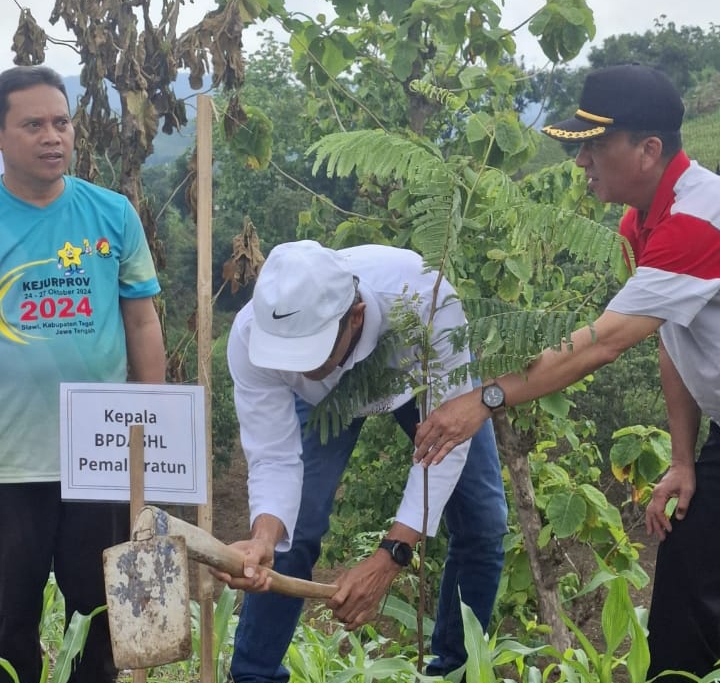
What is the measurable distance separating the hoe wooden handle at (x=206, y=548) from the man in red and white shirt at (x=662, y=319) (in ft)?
1.33

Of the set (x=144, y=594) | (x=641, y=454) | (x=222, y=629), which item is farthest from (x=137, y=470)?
(x=641, y=454)

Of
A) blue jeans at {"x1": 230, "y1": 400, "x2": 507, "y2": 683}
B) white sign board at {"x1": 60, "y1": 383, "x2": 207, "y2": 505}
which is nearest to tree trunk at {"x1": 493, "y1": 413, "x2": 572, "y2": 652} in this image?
blue jeans at {"x1": 230, "y1": 400, "x2": 507, "y2": 683}

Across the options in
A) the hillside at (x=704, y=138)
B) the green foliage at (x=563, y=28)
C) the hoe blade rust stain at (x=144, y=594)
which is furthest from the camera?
the hillside at (x=704, y=138)

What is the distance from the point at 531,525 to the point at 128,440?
1947 mm

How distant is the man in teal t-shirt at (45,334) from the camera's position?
2879 millimetres

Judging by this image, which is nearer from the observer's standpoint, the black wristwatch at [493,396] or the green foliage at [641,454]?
the black wristwatch at [493,396]

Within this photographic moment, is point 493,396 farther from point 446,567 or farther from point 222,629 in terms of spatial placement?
point 222,629

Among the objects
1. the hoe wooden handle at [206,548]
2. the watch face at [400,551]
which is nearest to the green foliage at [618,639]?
the watch face at [400,551]

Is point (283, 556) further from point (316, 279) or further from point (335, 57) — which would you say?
point (335, 57)

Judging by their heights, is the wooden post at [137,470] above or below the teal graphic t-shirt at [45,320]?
below

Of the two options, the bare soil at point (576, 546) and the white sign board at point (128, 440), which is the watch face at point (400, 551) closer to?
the white sign board at point (128, 440)

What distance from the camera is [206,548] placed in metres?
2.21

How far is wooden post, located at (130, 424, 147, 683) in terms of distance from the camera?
7.41 ft

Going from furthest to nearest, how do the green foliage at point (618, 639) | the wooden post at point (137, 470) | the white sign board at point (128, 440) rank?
the green foliage at point (618, 639), the white sign board at point (128, 440), the wooden post at point (137, 470)
